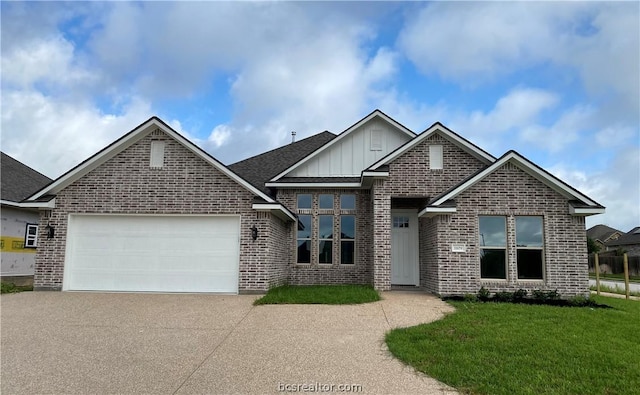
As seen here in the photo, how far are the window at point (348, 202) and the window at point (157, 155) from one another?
6168 mm

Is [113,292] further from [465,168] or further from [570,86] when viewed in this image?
[570,86]

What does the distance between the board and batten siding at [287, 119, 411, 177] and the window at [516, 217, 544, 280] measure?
5217 mm

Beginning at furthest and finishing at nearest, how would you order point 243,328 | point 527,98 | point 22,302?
point 527,98
point 22,302
point 243,328

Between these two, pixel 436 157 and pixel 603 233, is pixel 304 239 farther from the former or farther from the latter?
pixel 603 233

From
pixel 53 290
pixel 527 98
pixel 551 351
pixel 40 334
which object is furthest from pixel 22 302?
pixel 527 98

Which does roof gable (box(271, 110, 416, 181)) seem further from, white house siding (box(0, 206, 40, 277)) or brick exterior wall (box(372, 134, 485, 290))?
white house siding (box(0, 206, 40, 277))

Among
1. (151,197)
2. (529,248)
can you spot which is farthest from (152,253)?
(529,248)

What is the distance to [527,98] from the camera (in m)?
15.8

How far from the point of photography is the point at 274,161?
60.9 feet

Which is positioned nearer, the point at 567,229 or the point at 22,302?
the point at 22,302

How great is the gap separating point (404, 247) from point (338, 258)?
2330 millimetres

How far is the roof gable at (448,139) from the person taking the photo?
1327 centimetres

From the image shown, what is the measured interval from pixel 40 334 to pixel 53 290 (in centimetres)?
563

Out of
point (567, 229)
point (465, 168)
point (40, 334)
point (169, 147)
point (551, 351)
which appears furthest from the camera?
point (465, 168)
